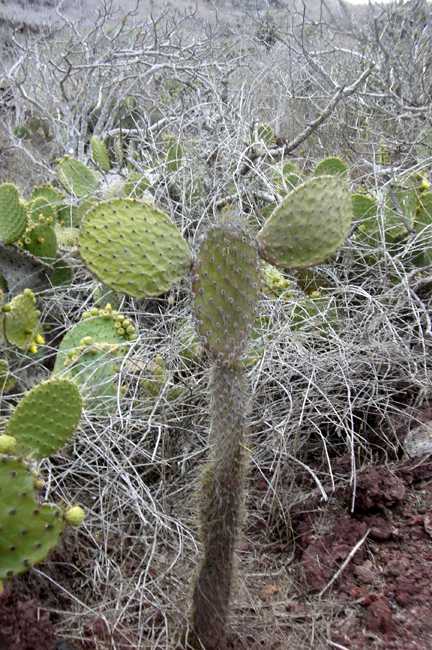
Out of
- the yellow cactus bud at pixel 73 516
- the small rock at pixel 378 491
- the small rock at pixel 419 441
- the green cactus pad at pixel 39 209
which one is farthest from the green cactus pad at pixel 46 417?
the green cactus pad at pixel 39 209

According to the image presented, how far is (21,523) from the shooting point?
101 centimetres

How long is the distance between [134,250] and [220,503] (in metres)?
0.65

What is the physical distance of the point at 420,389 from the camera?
1862 mm

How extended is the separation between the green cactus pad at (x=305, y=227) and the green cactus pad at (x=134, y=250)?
24 cm

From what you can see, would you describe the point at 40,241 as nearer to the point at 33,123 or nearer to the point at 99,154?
the point at 99,154

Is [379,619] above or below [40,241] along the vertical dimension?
below

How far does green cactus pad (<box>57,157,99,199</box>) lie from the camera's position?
2.84 meters

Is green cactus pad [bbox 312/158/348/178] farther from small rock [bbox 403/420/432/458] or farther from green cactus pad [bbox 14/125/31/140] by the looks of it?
green cactus pad [bbox 14/125/31/140]

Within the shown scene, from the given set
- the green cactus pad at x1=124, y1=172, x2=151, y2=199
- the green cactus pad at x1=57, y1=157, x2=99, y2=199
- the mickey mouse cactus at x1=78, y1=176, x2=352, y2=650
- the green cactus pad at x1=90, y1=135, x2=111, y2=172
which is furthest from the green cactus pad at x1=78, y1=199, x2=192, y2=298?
the green cactus pad at x1=90, y1=135, x2=111, y2=172

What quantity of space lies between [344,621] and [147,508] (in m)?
0.64


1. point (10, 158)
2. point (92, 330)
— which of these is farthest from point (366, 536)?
point (10, 158)

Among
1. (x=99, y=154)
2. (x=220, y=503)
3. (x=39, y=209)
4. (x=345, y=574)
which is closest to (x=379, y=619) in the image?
(x=345, y=574)

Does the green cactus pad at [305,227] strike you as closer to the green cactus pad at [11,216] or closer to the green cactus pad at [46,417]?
the green cactus pad at [46,417]

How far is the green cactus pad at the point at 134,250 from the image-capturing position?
1148 millimetres
